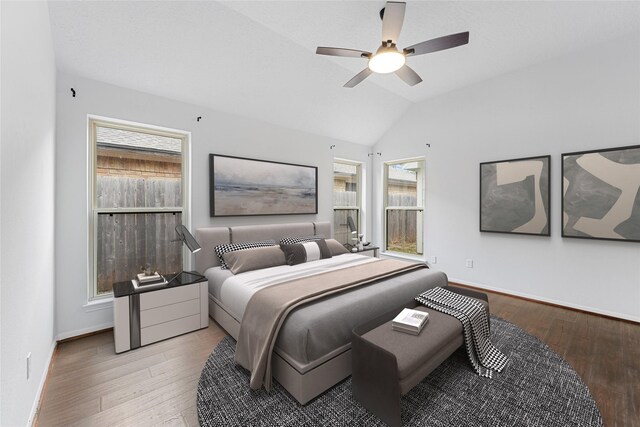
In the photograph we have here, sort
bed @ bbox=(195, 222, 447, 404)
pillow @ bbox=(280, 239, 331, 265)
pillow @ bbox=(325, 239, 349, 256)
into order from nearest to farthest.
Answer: bed @ bbox=(195, 222, 447, 404) < pillow @ bbox=(280, 239, 331, 265) < pillow @ bbox=(325, 239, 349, 256)

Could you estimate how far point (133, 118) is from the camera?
9.84 feet

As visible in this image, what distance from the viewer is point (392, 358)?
155 centimetres

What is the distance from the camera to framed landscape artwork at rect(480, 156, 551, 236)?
3.64m

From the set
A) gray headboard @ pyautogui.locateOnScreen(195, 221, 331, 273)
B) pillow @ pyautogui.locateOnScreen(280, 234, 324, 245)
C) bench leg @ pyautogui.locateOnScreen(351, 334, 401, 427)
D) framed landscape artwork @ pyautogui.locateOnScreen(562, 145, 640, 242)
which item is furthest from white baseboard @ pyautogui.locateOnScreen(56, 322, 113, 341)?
framed landscape artwork @ pyautogui.locateOnScreen(562, 145, 640, 242)

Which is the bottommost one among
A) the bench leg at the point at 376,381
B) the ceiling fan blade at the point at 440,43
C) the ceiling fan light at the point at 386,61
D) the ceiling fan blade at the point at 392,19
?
the bench leg at the point at 376,381

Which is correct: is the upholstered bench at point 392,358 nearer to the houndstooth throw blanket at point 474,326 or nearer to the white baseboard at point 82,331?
the houndstooth throw blanket at point 474,326

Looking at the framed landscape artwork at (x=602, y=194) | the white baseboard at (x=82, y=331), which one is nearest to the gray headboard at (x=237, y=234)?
the white baseboard at (x=82, y=331)

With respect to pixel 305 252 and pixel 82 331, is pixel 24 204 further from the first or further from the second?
pixel 305 252

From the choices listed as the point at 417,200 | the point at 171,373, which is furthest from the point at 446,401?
the point at 417,200

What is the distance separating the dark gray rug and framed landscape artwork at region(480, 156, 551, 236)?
202cm

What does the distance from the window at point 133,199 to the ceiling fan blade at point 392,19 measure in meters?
2.64

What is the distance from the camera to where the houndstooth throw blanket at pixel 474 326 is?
215 centimetres

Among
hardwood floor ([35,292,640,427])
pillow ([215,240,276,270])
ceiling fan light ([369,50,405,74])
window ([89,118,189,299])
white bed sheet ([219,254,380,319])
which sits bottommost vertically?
hardwood floor ([35,292,640,427])

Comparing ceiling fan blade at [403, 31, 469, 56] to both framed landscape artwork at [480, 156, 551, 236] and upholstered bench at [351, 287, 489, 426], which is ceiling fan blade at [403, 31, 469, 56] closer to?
upholstered bench at [351, 287, 489, 426]
